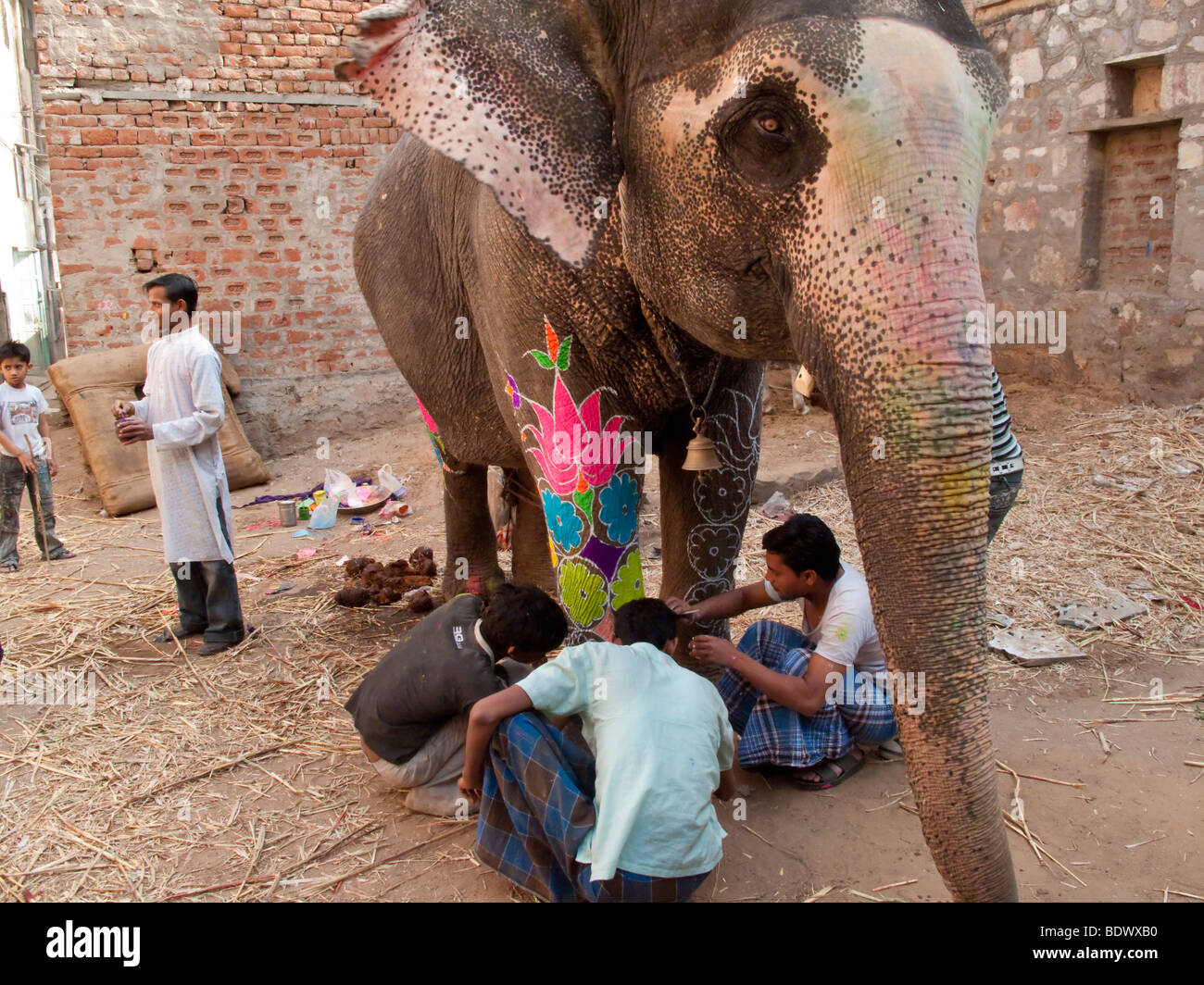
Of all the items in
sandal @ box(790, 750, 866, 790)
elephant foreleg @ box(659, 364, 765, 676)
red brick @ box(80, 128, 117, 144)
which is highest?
red brick @ box(80, 128, 117, 144)

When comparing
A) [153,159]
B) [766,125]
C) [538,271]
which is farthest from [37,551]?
[766,125]

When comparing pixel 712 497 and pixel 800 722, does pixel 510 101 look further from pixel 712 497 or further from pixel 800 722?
pixel 800 722

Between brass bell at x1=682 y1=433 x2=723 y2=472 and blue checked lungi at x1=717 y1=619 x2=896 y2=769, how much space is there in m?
0.81

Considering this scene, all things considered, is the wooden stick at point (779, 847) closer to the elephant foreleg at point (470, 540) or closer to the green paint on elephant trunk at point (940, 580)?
the green paint on elephant trunk at point (940, 580)

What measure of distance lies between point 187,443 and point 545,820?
9.51ft

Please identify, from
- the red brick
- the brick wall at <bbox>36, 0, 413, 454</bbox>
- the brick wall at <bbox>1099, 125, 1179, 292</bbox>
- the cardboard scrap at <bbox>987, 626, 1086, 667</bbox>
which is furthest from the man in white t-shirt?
the red brick

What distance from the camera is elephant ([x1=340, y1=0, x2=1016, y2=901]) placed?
6.08 ft

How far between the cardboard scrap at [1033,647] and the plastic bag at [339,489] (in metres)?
4.76

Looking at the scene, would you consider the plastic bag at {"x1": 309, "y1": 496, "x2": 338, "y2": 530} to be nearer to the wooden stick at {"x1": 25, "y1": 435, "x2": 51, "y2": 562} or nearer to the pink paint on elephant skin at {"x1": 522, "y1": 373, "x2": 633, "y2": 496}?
the wooden stick at {"x1": 25, "y1": 435, "x2": 51, "y2": 562}

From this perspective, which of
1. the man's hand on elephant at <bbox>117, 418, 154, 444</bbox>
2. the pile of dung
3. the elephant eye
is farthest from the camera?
the pile of dung

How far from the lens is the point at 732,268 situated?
229 centimetres

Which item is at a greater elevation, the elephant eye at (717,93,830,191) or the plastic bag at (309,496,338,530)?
the elephant eye at (717,93,830,191)

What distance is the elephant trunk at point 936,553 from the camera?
1.80 m

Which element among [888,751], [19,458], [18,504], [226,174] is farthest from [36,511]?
[888,751]
